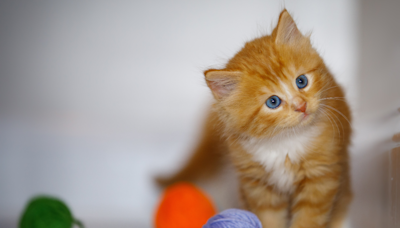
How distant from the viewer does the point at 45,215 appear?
44.3 inches

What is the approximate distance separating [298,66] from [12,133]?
1.44 m

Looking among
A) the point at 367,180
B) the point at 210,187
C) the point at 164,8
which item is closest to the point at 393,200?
the point at 367,180

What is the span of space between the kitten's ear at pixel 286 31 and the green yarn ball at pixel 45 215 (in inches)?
37.1

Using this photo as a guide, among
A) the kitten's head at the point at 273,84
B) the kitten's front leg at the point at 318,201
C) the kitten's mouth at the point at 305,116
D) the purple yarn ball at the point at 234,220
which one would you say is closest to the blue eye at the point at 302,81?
the kitten's head at the point at 273,84

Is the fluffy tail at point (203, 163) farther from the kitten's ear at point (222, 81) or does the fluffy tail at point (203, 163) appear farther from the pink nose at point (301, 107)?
the pink nose at point (301, 107)

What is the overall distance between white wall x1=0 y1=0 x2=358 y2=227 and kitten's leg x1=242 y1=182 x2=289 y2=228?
61 cm

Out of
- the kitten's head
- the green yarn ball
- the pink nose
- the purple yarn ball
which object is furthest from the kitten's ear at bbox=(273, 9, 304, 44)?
the green yarn ball

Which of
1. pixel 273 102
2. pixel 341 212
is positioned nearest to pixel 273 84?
pixel 273 102

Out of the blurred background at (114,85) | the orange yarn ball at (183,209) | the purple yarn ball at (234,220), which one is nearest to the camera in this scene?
the purple yarn ball at (234,220)

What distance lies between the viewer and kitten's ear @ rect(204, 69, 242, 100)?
3.38ft

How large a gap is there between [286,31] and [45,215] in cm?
102

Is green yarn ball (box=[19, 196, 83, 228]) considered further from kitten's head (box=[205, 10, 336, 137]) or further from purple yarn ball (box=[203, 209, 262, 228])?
kitten's head (box=[205, 10, 336, 137])

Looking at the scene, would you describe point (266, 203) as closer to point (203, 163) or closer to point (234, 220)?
point (234, 220)

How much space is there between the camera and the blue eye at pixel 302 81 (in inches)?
42.0
